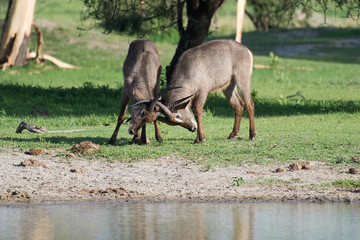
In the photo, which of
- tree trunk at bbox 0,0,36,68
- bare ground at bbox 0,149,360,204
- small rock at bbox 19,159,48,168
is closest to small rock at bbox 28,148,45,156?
bare ground at bbox 0,149,360,204

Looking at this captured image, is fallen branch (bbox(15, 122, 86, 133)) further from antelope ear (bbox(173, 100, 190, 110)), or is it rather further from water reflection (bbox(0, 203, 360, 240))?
water reflection (bbox(0, 203, 360, 240))

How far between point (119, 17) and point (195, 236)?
10636mm

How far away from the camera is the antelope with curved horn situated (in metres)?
10.9

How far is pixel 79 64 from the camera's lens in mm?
27781

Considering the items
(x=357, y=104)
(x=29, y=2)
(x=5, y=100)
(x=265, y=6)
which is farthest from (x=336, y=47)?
(x=5, y=100)

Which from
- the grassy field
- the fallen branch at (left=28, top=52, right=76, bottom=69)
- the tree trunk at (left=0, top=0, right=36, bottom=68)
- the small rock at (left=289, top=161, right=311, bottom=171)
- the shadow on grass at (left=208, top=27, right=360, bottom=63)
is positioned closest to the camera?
the small rock at (left=289, top=161, right=311, bottom=171)

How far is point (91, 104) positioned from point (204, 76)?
6004mm

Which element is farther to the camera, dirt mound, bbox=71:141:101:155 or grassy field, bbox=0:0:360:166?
grassy field, bbox=0:0:360:166

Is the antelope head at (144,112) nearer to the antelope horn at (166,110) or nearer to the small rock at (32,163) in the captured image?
the antelope horn at (166,110)

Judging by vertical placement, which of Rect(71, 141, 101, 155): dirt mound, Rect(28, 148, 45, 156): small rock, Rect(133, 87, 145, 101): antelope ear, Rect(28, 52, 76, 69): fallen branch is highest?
Rect(28, 52, 76, 69): fallen branch

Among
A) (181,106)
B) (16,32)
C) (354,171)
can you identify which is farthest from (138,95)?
(16,32)

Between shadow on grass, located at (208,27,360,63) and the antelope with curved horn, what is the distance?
62.0 feet

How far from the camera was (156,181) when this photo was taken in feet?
28.9

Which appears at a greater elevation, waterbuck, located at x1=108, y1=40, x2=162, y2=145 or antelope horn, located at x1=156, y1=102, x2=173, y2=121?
waterbuck, located at x1=108, y1=40, x2=162, y2=145
